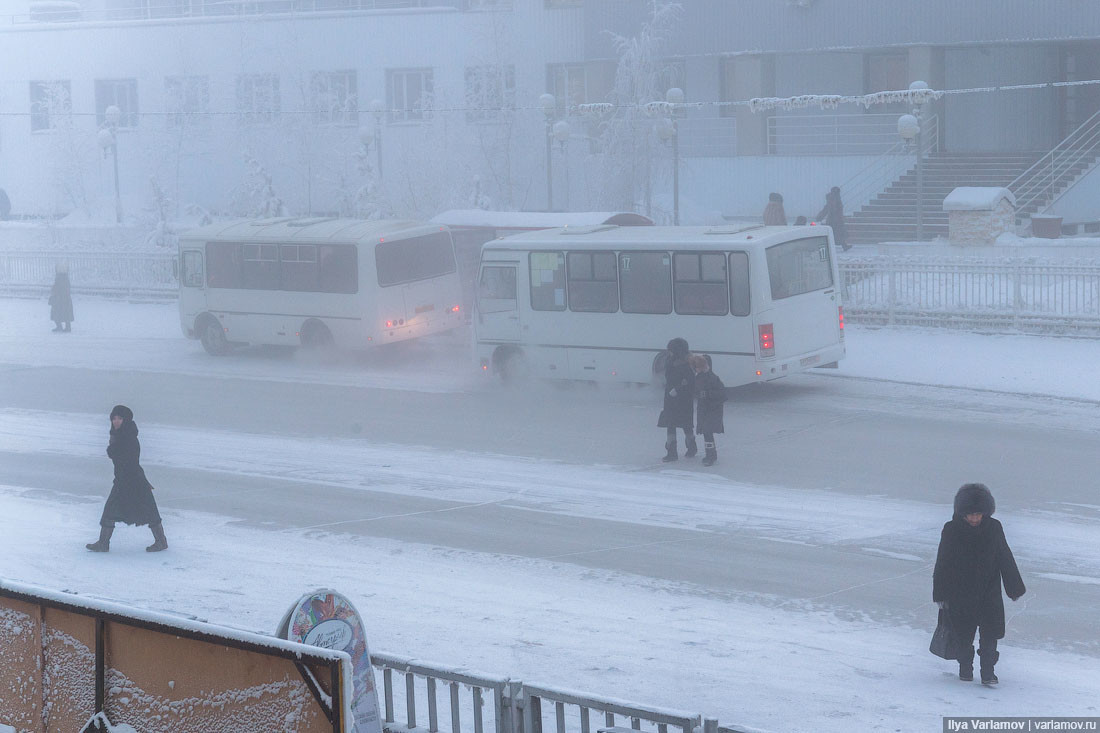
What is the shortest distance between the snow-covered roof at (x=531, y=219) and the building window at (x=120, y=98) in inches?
1226

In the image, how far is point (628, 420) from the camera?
1898cm

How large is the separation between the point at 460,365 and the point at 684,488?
10332 millimetres

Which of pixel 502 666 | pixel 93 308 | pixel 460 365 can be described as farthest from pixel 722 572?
pixel 93 308

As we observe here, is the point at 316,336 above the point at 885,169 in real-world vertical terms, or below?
below

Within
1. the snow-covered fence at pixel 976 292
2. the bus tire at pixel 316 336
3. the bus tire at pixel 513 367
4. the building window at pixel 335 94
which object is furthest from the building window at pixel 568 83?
the bus tire at pixel 513 367

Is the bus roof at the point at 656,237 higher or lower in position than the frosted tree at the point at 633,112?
lower

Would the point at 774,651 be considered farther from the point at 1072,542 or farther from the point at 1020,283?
the point at 1020,283

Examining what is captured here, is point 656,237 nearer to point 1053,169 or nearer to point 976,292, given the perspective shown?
point 976,292

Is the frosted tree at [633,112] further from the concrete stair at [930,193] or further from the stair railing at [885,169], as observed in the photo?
the concrete stair at [930,193]

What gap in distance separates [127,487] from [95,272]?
87.8 ft

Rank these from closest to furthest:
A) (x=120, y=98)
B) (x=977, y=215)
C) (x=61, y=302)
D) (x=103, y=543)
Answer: (x=103, y=543) < (x=977, y=215) < (x=61, y=302) < (x=120, y=98)

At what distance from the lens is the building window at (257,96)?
53531 mm

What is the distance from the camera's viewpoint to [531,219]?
28.5m

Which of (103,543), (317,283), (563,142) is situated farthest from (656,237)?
(563,142)
